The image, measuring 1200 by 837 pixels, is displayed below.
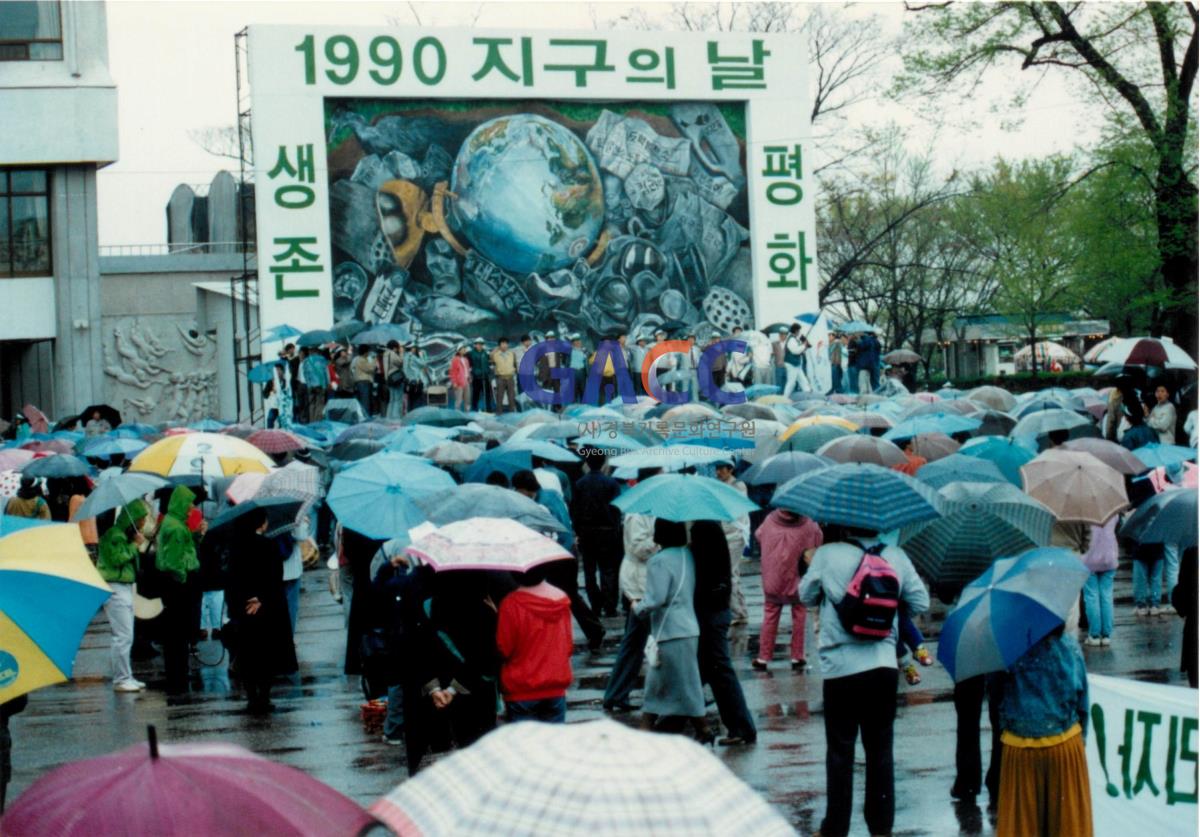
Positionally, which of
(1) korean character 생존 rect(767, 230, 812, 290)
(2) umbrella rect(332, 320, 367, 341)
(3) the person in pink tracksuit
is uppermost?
(1) korean character 생존 rect(767, 230, 812, 290)

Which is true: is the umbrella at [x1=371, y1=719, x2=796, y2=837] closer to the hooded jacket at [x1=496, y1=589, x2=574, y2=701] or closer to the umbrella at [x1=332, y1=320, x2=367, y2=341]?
the hooded jacket at [x1=496, y1=589, x2=574, y2=701]

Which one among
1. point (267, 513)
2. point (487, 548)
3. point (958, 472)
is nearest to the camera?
point (487, 548)

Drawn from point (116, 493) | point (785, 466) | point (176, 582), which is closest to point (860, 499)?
point (785, 466)

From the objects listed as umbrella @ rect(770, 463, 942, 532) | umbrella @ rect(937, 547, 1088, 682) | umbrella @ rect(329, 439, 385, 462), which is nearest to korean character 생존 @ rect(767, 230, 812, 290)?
umbrella @ rect(329, 439, 385, 462)

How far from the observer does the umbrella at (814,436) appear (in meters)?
17.8

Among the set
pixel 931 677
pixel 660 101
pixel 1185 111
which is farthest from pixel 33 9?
pixel 931 677

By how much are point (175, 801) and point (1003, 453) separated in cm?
1153

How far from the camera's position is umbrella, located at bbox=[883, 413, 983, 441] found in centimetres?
1758

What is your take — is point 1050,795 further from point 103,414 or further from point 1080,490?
point 103,414

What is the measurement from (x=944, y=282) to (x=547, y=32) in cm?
2122

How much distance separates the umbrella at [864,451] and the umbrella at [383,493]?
14.6ft

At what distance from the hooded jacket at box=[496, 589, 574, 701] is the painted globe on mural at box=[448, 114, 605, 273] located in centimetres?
3081

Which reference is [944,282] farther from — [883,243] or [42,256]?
[42,256]

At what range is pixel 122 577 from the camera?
44.1ft
